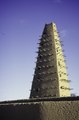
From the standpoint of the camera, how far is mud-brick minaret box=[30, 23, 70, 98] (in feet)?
147

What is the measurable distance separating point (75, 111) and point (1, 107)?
3679mm

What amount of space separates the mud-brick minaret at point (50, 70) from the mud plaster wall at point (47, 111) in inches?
1389

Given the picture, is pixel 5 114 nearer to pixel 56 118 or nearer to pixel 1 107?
pixel 1 107

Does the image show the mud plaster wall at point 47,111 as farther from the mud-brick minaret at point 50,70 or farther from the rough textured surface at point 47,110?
the mud-brick minaret at point 50,70

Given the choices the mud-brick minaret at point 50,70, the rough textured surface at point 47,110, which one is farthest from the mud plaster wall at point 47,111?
the mud-brick minaret at point 50,70

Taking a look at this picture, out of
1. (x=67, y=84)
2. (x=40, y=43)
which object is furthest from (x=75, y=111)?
(x=40, y=43)

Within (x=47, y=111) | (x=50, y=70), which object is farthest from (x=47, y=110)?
(x=50, y=70)

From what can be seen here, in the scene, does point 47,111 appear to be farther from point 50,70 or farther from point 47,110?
point 50,70

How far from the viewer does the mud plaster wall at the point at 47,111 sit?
703 centimetres

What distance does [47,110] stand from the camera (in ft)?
24.7

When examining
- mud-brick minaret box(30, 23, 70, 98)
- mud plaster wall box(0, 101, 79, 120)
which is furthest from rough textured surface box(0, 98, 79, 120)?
mud-brick minaret box(30, 23, 70, 98)

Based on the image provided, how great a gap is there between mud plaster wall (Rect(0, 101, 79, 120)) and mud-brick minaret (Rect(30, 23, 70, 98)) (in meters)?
35.3

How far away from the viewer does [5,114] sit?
9.40 metres

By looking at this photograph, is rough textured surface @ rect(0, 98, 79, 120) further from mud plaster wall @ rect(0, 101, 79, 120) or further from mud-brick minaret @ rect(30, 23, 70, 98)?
mud-brick minaret @ rect(30, 23, 70, 98)
